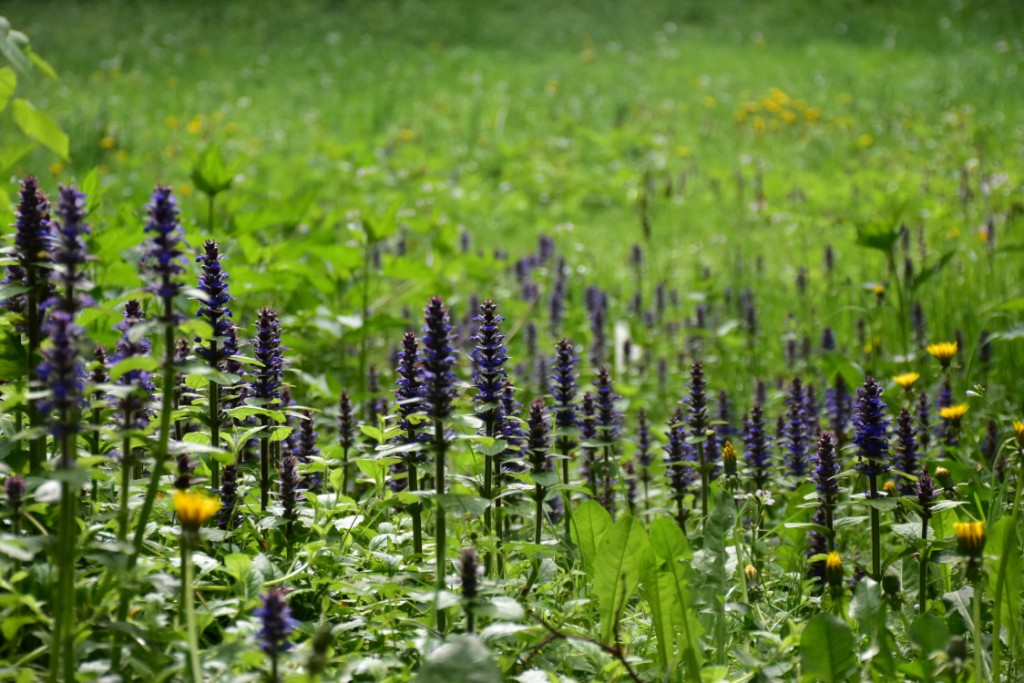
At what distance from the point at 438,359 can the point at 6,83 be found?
832 millimetres

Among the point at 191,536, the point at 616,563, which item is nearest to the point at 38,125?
the point at 191,536

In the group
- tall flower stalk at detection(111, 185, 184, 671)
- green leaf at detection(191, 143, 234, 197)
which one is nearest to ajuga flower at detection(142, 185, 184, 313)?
tall flower stalk at detection(111, 185, 184, 671)

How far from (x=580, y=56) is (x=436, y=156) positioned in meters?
5.64

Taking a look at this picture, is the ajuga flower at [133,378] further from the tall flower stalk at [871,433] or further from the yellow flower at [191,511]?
the tall flower stalk at [871,433]

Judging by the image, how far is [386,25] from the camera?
16.0 metres

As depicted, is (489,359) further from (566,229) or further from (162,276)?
(566,229)

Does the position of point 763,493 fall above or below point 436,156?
below

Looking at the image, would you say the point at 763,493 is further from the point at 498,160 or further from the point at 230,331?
the point at 498,160

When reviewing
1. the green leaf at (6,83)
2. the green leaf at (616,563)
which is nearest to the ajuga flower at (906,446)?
the green leaf at (616,563)

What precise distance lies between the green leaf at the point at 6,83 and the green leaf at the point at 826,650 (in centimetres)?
165

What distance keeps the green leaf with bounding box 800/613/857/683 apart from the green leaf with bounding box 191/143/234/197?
10.2 feet

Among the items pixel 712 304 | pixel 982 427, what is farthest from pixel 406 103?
pixel 982 427

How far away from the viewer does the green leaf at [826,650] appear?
65.9 inches

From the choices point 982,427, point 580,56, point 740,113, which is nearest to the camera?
point 982,427
